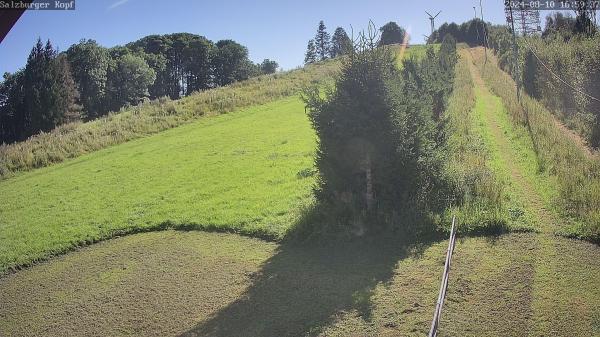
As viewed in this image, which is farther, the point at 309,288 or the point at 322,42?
the point at 322,42

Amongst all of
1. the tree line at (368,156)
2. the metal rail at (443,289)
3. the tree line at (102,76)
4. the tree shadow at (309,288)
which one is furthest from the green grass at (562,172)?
the tree line at (102,76)

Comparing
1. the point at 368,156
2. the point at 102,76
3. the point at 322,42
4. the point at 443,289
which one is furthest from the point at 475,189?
the point at 322,42

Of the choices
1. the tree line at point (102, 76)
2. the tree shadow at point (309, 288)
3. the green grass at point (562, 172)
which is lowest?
the tree shadow at point (309, 288)

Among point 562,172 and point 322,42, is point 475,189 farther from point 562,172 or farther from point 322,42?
point 322,42

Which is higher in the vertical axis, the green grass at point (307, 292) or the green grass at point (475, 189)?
the green grass at point (475, 189)

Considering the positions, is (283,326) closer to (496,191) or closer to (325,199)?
(325,199)

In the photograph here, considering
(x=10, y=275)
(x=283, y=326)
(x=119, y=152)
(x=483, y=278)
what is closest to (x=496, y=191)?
(x=483, y=278)

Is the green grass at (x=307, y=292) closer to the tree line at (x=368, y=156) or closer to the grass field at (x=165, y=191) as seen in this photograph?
the tree line at (x=368, y=156)
